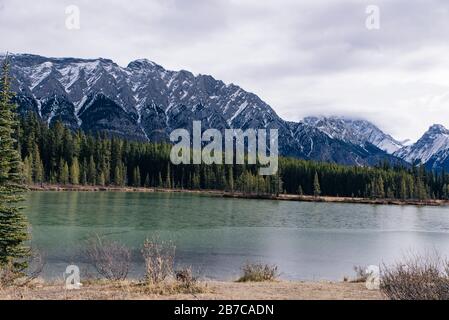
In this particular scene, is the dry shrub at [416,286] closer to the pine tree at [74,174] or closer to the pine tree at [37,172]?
the pine tree at [37,172]

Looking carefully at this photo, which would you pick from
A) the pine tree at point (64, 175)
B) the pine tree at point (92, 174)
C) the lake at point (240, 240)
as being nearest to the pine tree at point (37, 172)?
the pine tree at point (64, 175)

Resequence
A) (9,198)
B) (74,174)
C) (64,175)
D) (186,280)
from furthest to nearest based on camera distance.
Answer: (74,174) < (64,175) < (9,198) < (186,280)

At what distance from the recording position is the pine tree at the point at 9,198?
27.8 m

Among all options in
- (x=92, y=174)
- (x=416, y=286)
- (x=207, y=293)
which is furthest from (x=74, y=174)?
(x=416, y=286)

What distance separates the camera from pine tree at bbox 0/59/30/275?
27795 millimetres

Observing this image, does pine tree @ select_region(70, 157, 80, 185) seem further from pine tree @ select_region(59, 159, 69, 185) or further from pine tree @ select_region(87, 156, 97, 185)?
pine tree @ select_region(87, 156, 97, 185)

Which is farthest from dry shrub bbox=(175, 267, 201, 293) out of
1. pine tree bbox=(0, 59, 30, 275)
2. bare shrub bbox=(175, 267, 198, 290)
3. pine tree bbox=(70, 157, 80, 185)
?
pine tree bbox=(70, 157, 80, 185)

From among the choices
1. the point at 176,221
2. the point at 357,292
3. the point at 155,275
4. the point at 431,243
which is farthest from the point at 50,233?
the point at 431,243

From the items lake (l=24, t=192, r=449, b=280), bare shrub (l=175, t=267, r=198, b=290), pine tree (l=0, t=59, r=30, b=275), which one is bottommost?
lake (l=24, t=192, r=449, b=280)

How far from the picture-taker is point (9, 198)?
28.7 meters

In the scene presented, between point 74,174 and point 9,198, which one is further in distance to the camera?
point 74,174

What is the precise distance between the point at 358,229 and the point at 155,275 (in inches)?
2401

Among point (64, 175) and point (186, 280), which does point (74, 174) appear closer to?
point (64, 175)
